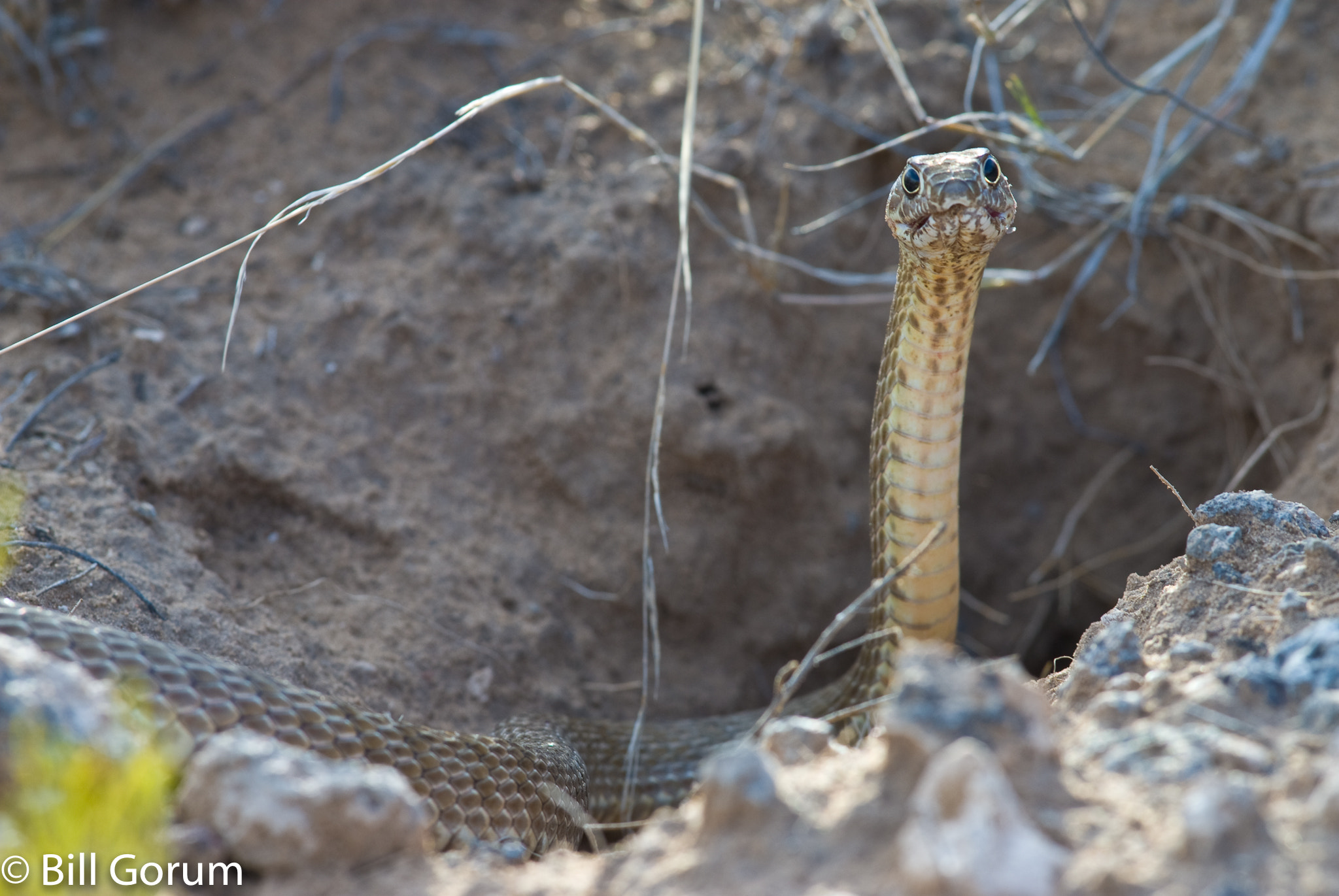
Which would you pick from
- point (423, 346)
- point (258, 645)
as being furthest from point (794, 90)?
point (258, 645)

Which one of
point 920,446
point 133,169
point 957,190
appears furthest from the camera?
point 133,169

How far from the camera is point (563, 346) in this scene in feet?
13.5

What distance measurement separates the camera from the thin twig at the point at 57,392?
124 inches

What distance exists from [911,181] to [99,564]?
241cm

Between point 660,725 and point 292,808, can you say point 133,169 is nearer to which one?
point 660,725

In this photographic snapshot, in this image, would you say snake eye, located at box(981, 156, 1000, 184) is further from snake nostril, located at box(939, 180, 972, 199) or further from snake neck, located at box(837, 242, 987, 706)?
snake neck, located at box(837, 242, 987, 706)

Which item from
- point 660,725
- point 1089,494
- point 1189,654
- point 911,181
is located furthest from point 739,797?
point 1089,494

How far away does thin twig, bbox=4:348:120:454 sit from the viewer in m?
3.14

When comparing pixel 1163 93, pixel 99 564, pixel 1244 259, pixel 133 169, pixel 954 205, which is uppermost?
pixel 133 169

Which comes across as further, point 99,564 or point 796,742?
point 99,564

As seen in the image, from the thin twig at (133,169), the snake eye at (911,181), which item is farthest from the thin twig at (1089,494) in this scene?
the thin twig at (133,169)

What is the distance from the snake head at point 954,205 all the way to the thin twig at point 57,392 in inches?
104

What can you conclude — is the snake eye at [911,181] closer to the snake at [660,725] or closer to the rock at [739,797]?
the snake at [660,725]

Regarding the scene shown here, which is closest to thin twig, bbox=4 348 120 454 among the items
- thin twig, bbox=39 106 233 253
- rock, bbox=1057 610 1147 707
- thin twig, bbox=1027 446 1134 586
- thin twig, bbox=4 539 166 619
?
thin twig, bbox=4 539 166 619
